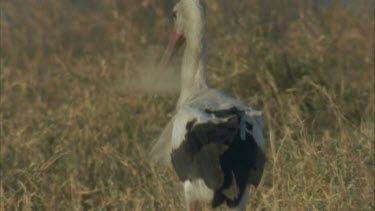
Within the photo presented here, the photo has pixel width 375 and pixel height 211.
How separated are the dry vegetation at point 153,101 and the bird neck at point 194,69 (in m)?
0.53

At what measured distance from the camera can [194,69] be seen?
726 centimetres

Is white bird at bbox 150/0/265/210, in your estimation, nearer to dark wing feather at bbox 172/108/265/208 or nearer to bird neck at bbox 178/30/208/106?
dark wing feather at bbox 172/108/265/208

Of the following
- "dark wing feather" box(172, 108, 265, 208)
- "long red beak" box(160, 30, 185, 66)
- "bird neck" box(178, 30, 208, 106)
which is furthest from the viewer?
"long red beak" box(160, 30, 185, 66)

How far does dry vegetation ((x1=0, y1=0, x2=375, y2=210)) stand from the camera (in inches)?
286

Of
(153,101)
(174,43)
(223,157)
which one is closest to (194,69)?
(174,43)

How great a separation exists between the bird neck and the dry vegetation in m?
0.53

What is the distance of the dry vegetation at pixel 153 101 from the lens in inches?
286

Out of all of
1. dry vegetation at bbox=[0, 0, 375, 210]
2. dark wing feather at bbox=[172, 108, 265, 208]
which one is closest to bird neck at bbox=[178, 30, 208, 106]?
dry vegetation at bbox=[0, 0, 375, 210]

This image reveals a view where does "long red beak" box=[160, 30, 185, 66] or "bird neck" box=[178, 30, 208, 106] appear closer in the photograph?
"bird neck" box=[178, 30, 208, 106]

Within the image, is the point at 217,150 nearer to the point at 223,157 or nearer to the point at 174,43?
the point at 223,157

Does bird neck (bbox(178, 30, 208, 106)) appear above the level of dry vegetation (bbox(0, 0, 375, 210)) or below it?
above

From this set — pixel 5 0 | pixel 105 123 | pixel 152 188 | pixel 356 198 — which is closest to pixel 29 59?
pixel 5 0

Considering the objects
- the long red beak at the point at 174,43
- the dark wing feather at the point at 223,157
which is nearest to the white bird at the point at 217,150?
the dark wing feather at the point at 223,157

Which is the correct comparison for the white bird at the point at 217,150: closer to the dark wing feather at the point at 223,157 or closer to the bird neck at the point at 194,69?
the dark wing feather at the point at 223,157
